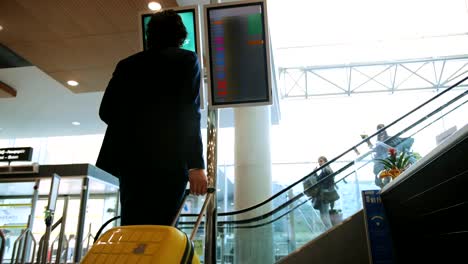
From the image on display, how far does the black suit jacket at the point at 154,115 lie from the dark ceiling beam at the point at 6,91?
312 inches

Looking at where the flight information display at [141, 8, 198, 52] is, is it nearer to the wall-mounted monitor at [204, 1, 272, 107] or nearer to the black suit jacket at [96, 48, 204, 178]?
the wall-mounted monitor at [204, 1, 272, 107]

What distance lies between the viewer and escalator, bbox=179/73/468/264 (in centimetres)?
415

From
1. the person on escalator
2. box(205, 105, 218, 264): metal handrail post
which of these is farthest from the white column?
box(205, 105, 218, 264): metal handrail post

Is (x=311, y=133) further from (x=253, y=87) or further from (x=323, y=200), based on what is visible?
(x=253, y=87)

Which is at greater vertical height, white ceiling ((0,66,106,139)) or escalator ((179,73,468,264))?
white ceiling ((0,66,106,139))

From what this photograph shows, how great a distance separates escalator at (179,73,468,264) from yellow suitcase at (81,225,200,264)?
Result: 2.83 meters

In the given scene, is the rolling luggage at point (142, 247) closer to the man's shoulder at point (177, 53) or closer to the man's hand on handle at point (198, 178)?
the man's hand on handle at point (198, 178)

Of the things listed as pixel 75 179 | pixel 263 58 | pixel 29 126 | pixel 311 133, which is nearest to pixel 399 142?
pixel 263 58

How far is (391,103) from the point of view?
42.2 feet

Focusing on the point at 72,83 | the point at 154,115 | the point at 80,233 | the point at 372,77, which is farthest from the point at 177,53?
the point at 372,77

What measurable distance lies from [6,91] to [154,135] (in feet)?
27.6

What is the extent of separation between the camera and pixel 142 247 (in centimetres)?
111

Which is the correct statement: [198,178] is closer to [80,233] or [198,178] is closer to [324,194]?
[324,194]

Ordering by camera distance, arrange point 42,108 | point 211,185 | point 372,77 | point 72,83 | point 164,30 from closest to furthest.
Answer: point 164,30, point 211,185, point 72,83, point 42,108, point 372,77
